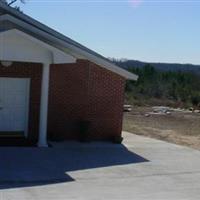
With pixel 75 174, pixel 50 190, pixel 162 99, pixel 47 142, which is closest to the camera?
pixel 50 190

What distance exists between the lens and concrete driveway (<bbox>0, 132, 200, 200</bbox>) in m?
13.1

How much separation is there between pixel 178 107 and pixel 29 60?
36.1 m

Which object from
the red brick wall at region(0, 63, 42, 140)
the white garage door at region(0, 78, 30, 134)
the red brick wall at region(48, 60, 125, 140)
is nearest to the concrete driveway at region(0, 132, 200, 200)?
the red brick wall at region(48, 60, 125, 140)

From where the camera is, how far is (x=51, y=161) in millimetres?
17172

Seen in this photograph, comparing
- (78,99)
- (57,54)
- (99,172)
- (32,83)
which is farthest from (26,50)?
(99,172)

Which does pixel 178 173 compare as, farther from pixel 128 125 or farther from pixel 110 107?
pixel 128 125

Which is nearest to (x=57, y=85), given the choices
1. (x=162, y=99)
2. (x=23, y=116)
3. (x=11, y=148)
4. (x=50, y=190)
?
(x=23, y=116)

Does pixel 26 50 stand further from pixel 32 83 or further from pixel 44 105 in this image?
pixel 32 83

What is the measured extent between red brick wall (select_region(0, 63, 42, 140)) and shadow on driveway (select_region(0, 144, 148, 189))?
69.9 inches

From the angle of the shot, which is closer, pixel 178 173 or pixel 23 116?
pixel 178 173

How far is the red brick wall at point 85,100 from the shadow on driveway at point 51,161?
1.28 m

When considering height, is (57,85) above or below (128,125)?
above

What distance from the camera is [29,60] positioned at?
63.3 ft

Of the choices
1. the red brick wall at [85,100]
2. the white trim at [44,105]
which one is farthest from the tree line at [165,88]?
the white trim at [44,105]
